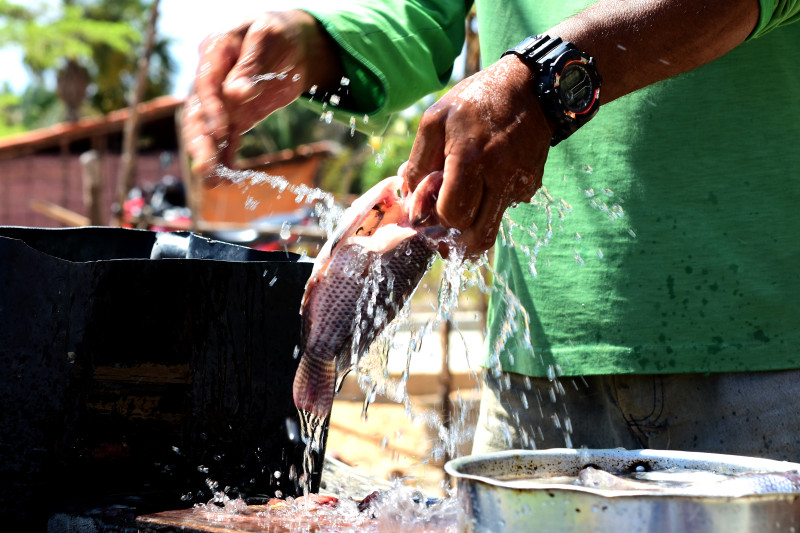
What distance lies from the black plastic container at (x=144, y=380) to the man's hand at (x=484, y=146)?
65 cm

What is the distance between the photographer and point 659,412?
2168 mm

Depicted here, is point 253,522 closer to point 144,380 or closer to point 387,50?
point 144,380

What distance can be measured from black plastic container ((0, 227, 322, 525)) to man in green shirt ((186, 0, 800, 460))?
390 mm


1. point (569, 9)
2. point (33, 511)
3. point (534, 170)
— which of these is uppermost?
point (569, 9)

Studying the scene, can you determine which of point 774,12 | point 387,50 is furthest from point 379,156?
point 774,12

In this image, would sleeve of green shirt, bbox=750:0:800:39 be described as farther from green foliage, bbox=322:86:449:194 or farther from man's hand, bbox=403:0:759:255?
green foliage, bbox=322:86:449:194

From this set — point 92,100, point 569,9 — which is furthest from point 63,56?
point 569,9

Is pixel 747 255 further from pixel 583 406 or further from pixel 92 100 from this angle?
pixel 92 100

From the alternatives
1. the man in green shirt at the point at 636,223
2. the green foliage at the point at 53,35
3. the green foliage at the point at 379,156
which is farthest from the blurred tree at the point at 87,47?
the man in green shirt at the point at 636,223

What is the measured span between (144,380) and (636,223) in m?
1.27

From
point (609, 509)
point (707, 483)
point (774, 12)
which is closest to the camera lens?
point (609, 509)

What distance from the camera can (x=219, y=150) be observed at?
180 cm

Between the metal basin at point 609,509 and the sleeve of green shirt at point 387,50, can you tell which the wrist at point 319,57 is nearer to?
the sleeve of green shirt at point 387,50

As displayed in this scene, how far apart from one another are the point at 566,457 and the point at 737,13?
92 centimetres
